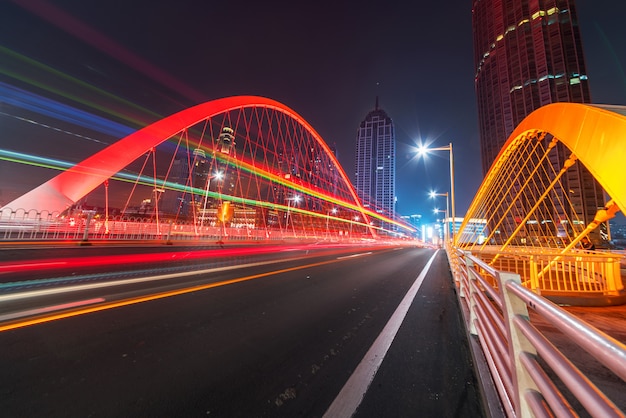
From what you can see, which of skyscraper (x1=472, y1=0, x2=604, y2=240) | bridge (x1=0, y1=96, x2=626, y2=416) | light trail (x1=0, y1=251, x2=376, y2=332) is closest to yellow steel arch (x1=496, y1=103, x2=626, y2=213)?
bridge (x1=0, y1=96, x2=626, y2=416)

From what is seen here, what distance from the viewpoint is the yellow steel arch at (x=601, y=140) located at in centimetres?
381

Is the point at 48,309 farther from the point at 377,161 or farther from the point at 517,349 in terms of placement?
the point at 377,161

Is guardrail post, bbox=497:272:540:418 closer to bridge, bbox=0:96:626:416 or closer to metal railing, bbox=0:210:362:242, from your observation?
bridge, bbox=0:96:626:416

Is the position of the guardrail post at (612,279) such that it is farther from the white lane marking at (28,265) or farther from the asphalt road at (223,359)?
the white lane marking at (28,265)

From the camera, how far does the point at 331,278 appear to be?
7.73 m

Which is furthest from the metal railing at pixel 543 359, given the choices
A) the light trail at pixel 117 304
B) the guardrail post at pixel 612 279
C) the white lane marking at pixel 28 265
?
the white lane marking at pixel 28 265

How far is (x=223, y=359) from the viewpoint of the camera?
274cm


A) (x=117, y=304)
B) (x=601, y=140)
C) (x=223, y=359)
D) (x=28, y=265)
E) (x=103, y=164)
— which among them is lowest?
(x=223, y=359)

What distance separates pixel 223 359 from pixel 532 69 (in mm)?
100464

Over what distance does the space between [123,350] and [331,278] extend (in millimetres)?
5635

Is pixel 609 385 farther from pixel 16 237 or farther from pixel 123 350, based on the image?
pixel 16 237

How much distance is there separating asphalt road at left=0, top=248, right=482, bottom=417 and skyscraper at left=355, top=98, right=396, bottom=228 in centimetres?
15790

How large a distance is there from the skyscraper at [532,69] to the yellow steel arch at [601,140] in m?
70.3

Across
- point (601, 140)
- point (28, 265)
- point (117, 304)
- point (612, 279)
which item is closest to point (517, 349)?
point (601, 140)
